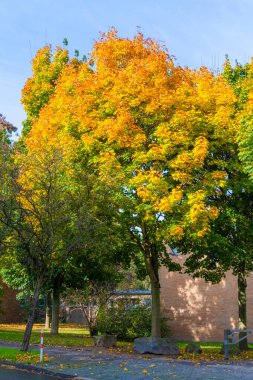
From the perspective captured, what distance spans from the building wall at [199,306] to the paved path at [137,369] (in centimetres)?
1527

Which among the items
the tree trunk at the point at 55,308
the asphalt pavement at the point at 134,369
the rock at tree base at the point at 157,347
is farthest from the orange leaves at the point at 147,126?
the tree trunk at the point at 55,308

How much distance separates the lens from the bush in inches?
A: 1147

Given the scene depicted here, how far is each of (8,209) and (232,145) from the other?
9.32 m

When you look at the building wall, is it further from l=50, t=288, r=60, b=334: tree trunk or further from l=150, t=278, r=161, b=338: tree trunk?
l=150, t=278, r=161, b=338: tree trunk

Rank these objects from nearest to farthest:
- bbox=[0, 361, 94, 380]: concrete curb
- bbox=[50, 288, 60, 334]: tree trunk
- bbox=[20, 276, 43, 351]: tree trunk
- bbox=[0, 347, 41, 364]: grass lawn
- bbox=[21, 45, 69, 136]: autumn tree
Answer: bbox=[0, 361, 94, 380]: concrete curb
bbox=[0, 347, 41, 364]: grass lawn
bbox=[20, 276, 43, 351]: tree trunk
bbox=[21, 45, 69, 136]: autumn tree
bbox=[50, 288, 60, 334]: tree trunk

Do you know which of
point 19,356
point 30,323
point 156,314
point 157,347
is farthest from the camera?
point 156,314

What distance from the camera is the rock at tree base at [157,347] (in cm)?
1909

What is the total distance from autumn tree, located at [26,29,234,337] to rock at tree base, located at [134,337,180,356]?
1.76 meters

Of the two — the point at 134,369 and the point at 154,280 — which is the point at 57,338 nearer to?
the point at 154,280

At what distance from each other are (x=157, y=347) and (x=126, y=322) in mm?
10469

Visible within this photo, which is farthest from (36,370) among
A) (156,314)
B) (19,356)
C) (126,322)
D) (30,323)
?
(126,322)

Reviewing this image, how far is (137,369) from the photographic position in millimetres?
14039

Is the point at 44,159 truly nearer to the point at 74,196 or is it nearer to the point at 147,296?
the point at 74,196

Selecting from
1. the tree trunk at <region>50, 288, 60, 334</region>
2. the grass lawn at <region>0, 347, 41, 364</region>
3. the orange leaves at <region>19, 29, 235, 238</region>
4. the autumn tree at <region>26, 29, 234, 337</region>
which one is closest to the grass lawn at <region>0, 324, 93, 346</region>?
the tree trunk at <region>50, 288, 60, 334</region>
